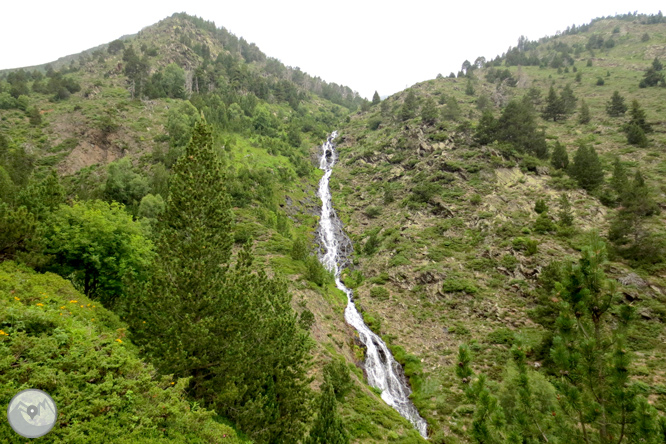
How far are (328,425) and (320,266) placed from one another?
21.9 meters

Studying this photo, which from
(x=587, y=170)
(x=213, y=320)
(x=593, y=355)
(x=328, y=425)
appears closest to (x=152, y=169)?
(x=213, y=320)

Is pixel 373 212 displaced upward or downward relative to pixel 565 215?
downward

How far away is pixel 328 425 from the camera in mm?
10688

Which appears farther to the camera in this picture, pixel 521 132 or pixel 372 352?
pixel 521 132

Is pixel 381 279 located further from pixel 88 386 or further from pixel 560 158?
pixel 560 158

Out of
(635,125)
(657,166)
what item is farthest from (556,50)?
(657,166)

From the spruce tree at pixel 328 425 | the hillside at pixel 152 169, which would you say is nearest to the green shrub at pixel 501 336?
the hillside at pixel 152 169

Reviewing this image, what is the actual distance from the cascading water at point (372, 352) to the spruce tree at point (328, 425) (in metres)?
13.5

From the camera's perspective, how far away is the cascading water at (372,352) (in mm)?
22844

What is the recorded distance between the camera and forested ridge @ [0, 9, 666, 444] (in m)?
7.56

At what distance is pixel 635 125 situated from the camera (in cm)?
4681

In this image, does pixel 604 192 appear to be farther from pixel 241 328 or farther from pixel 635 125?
pixel 241 328

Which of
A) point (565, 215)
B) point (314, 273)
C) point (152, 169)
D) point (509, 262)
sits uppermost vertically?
point (565, 215)

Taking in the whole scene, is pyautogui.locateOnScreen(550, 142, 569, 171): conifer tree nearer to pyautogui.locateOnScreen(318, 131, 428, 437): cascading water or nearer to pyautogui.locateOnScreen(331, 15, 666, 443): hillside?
pyautogui.locateOnScreen(331, 15, 666, 443): hillside
